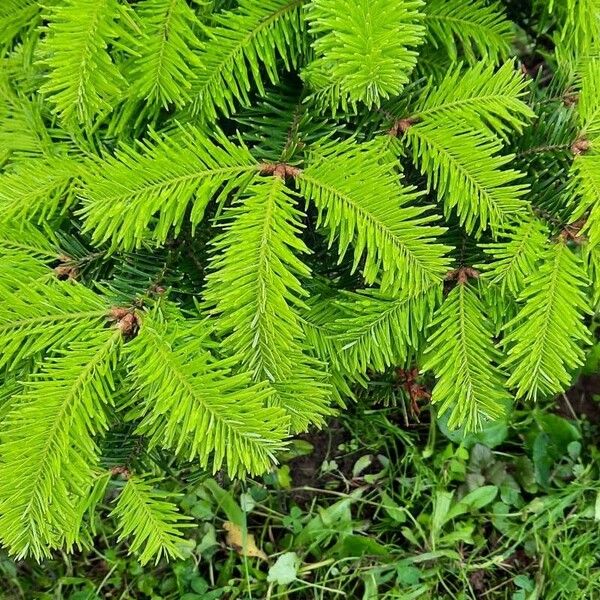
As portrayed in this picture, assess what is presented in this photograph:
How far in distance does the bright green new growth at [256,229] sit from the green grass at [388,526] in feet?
1.57

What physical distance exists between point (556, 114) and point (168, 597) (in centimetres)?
108

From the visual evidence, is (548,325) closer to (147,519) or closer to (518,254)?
(518,254)

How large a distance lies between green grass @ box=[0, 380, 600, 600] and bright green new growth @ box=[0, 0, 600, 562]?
477 millimetres

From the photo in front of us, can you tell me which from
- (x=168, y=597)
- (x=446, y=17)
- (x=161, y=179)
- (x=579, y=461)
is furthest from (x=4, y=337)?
(x=579, y=461)

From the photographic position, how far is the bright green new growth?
2.01ft

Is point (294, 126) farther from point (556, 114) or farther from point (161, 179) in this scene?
point (556, 114)

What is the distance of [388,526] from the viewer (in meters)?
1.28

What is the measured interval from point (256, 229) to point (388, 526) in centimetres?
87

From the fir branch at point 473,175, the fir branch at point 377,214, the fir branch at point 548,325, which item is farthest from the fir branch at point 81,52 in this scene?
the fir branch at point 548,325

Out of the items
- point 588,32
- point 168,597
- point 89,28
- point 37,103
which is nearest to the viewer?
point 89,28

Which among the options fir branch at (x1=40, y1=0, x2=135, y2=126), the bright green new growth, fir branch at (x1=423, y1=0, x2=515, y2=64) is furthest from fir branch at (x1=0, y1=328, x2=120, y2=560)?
fir branch at (x1=423, y1=0, x2=515, y2=64)

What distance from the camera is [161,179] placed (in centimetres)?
65

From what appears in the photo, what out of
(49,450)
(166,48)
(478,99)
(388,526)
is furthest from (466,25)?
(388,526)

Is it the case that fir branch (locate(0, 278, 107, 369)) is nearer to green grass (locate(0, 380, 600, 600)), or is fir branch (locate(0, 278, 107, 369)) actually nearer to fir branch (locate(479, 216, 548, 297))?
fir branch (locate(479, 216, 548, 297))
